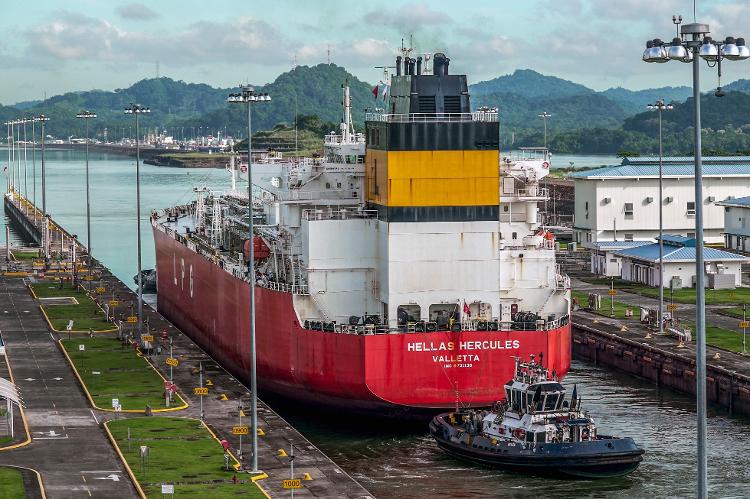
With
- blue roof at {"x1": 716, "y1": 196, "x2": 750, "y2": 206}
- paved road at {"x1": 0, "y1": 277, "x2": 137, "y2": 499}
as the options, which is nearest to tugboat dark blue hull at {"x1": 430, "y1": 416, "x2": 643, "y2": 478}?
paved road at {"x1": 0, "y1": 277, "x2": 137, "y2": 499}

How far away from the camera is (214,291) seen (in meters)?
69.4

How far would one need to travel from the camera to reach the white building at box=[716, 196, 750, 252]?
99562 millimetres

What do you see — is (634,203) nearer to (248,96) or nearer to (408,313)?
(408,313)

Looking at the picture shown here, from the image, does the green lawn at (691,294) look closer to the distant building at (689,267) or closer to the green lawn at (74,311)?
the distant building at (689,267)

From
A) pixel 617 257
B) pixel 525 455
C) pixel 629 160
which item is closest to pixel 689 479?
pixel 525 455

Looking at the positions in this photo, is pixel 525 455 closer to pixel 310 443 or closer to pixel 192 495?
pixel 310 443

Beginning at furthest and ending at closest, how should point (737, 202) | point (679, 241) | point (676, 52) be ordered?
point (737, 202) → point (679, 241) → point (676, 52)

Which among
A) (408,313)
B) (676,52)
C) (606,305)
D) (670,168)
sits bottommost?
(606,305)

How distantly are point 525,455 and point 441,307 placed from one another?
9.14 meters

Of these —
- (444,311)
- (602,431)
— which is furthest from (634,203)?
(602,431)

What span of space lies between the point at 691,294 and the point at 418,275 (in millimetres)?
34409

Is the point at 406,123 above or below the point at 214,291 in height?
above

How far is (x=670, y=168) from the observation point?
105 meters

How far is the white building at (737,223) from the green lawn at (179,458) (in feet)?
193
